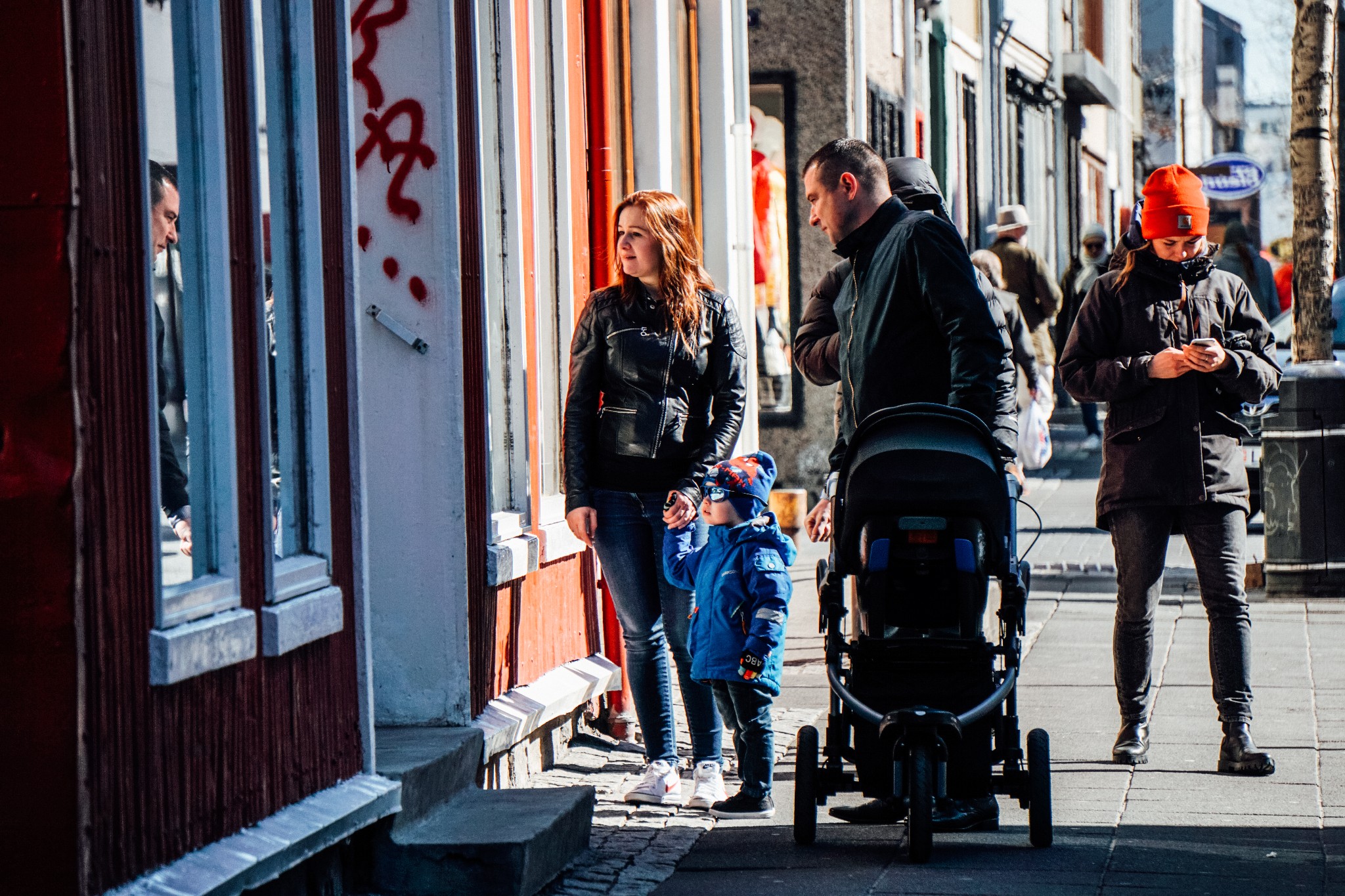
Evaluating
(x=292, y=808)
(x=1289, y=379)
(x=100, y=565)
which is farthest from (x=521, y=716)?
(x=1289, y=379)

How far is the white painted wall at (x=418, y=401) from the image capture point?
6.16m

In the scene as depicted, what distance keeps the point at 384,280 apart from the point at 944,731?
2.20 meters

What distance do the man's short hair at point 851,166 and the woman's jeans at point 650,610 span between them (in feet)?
3.92

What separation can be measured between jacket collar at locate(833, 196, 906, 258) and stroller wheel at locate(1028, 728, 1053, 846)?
5.03 ft

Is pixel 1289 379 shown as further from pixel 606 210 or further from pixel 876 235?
pixel 876 235

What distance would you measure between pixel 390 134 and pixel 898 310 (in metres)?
1.65

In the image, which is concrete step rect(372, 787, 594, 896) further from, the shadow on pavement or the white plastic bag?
the white plastic bag

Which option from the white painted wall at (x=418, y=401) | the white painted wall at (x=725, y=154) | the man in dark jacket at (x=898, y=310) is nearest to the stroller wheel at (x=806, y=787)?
the man in dark jacket at (x=898, y=310)

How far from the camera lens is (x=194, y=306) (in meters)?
4.54

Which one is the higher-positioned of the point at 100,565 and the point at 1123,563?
the point at 100,565

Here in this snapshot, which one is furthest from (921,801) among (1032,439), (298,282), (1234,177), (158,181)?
(1234,177)

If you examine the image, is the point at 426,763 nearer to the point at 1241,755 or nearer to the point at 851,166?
the point at 851,166

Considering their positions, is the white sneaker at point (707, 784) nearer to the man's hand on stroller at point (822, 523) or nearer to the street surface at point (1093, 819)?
the street surface at point (1093, 819)

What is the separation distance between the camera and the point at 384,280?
6195mm
